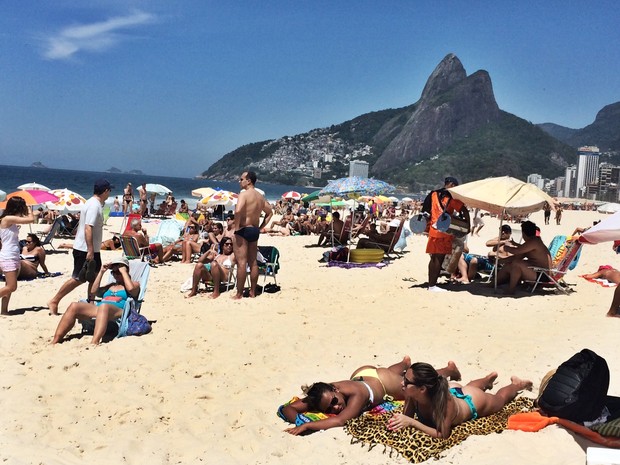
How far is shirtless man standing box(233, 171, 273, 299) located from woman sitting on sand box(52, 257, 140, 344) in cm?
167

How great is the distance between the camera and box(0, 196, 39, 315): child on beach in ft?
17.2

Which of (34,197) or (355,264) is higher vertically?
(34,197)

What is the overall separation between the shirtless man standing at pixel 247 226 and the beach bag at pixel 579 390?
13.0 ft

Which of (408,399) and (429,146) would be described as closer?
(408,399)

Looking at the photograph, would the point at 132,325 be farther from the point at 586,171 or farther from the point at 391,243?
the point at 586,171

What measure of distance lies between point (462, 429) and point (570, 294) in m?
4.96

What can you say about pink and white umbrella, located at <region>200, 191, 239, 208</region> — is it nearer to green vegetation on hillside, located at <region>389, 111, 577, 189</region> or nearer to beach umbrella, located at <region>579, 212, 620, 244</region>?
beach umbrella, located at <region>579, 212, 620, 244</region>

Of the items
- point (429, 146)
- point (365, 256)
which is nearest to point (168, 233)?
point (365, 256)

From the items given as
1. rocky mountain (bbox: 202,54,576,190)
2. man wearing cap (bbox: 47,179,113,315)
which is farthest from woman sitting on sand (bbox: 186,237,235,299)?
rocky mountain (bbox: 202,54,576,190)

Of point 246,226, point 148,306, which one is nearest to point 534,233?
point 246,226

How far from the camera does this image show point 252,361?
14.3 feet

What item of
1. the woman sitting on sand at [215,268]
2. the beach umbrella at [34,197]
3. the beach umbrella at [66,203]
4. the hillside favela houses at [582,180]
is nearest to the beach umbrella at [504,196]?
the woman sitting on sand at [215,268]

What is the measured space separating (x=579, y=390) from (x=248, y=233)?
427 cm

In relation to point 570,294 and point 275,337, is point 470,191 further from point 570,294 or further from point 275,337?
point 275,337
